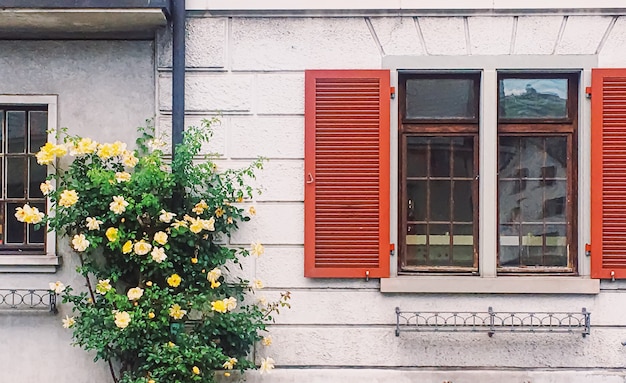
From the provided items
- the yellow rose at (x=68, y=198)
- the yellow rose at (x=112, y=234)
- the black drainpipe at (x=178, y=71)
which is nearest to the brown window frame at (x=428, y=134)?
the black drainpipe at (x=178, y=71)

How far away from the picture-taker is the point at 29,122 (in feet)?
20.7

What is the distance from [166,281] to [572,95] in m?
4.08

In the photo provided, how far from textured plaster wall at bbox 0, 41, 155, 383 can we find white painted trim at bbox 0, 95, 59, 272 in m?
0.05

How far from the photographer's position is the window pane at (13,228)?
6297 mm

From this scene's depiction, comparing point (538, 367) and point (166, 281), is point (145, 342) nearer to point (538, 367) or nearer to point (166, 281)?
point (166, 281)

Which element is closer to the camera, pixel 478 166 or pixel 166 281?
pixel 166 281

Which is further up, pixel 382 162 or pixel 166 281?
pixel 382 162

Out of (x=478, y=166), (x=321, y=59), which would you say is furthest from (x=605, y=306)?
(x=321, y=59)

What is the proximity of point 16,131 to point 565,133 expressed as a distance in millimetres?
5194

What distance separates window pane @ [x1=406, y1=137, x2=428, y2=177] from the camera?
622 cm

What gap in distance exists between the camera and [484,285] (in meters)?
6.02

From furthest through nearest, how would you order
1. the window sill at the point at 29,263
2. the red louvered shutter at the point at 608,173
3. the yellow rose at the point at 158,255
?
the window sill at the point at 29,263 < the red louvered shutter at the point at 608,173 < the yellow rose at the point at 158,255

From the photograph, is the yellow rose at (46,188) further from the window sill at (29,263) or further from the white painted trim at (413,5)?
the white painted trim at (413,5)

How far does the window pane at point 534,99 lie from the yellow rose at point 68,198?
3885mm
